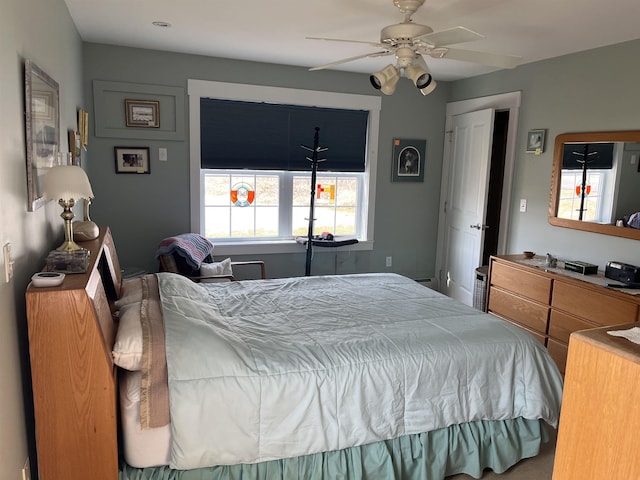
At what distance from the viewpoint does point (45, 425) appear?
1.70 meters

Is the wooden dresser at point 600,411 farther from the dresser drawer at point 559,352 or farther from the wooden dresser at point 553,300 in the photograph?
the dresser drawer at point 559,352

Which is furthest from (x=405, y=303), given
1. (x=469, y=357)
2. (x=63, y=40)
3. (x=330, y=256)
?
(x=63, y=40)

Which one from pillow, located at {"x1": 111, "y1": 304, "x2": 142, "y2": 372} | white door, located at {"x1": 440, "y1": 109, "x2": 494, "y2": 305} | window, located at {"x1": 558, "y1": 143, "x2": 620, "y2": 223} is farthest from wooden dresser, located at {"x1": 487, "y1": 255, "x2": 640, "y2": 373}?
pillow, located at {"x1": 111, "y1": 304, "x2": 142, "y2": 372}

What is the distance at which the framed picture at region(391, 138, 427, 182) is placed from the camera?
5.12m

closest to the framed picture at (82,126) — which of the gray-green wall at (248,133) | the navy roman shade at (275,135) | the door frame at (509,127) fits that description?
the gray-green wall at (248,133)

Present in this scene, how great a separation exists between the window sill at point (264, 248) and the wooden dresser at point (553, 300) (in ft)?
5.34

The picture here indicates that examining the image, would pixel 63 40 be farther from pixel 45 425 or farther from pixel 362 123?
pixel 362 123

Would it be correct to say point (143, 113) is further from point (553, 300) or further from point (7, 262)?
point (553, 300)

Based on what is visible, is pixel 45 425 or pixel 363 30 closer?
pixel 45 425

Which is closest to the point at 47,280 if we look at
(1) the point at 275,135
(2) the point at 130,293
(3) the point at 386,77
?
(2) the point at 130,293

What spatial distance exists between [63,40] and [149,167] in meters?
1.48

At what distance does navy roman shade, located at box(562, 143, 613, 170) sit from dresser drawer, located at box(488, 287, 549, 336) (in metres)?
1.14

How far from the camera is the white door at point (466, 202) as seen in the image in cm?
455

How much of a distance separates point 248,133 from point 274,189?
61 cm
